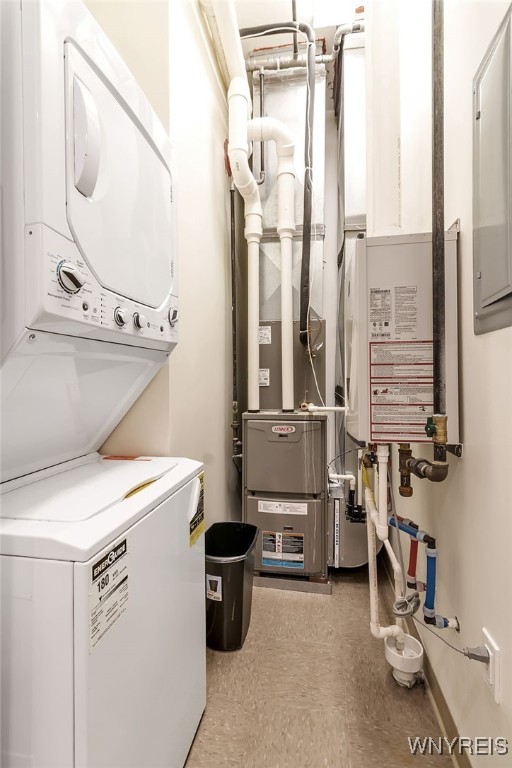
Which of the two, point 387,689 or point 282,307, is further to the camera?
point 282,307

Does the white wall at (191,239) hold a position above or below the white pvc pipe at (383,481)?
above

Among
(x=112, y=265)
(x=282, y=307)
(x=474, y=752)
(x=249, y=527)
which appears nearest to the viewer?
(x=112, y=265)

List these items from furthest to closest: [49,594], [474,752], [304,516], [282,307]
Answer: [282,307] < [304,516] < [474,752] < [49,594]

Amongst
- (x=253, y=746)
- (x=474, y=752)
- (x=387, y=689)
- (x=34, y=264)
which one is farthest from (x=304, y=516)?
(x=34, y=264)

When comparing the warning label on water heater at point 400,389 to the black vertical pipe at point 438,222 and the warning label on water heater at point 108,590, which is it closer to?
the black vertical pipe at point 438,222

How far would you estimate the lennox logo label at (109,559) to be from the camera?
0.63m

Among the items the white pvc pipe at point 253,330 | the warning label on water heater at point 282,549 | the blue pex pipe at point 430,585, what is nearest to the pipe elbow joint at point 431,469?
the blue pex pipe at point 430,585

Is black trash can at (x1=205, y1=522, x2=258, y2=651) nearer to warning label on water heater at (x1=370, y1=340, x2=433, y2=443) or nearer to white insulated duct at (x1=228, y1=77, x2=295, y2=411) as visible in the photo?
warning label on water heater at (x1=370, y1=340, x2=433, y2=443)

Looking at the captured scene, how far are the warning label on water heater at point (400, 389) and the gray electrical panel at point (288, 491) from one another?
0.93 m

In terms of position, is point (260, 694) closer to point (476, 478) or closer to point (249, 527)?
point (249, 527)

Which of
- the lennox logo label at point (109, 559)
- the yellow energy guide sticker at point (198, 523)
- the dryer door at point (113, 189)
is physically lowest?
the yellow energy guide sticker at point (198, 523)

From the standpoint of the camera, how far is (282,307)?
231 cm

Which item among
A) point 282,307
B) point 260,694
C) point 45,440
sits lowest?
point 260,694

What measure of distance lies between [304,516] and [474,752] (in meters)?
1.17
